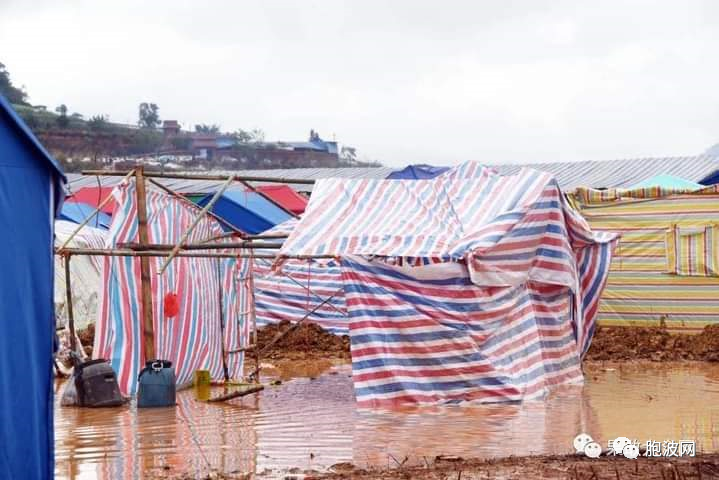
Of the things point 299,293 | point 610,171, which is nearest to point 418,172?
point 299,293

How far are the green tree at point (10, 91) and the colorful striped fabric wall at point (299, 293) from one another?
27898 mm

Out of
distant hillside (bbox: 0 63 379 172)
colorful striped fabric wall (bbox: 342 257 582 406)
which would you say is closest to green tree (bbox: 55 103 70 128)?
distant hillside (bbox: 0 63 379 172)

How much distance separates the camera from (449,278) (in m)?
11.6

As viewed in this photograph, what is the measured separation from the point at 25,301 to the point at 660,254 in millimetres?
13847

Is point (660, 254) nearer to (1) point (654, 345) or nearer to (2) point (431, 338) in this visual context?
(1) point (654, 345)

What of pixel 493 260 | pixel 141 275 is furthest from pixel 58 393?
pixel 493 260

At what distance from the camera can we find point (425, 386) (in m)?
11.4

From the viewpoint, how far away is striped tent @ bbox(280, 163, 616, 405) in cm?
1131

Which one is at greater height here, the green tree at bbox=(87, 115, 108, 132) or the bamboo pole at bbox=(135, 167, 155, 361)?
the green tree at bbox=(87, 115, 108, 132)

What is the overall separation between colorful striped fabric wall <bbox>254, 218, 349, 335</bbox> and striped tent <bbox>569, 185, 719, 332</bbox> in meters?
3.91

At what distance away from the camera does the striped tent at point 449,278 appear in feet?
37.1

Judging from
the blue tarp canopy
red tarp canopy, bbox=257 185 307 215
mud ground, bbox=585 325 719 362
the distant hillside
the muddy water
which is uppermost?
the distant hillside

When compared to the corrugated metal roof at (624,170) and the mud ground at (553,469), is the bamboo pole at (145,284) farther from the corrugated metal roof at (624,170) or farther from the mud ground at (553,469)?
the corrugated metal roof at (624,170)

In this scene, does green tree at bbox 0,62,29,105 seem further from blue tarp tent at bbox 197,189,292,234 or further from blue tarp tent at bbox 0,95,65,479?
blue tarp tent at bbox 0,95,65,479
